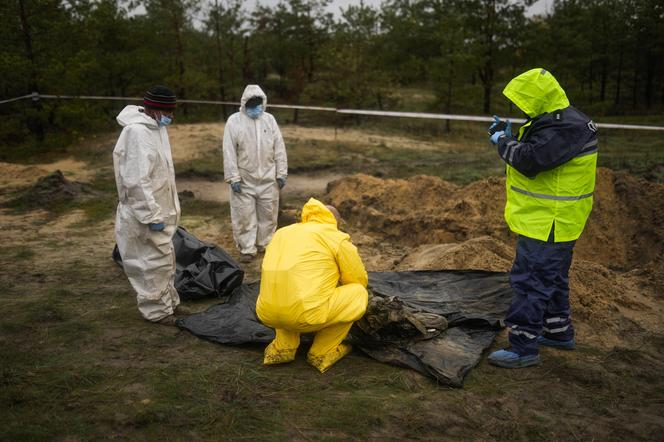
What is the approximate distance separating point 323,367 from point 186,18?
1645 centimetres

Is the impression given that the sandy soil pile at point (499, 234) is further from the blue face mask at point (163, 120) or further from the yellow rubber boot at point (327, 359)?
the blue face mask at point (163, 120)

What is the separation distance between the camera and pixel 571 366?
3631mm

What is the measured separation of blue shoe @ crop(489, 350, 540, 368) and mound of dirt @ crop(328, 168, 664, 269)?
3.06 meters

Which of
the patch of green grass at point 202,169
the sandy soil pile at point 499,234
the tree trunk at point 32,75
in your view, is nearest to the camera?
the sandy soil pile at point 499,234

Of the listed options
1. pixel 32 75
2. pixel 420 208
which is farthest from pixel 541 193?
pixel 32 75

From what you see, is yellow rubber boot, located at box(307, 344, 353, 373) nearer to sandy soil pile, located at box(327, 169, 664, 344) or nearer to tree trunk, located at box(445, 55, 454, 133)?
sandy soil pile, located at box(327, 169, 664, 344)

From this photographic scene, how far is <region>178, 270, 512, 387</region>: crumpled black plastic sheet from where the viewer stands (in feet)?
11.9

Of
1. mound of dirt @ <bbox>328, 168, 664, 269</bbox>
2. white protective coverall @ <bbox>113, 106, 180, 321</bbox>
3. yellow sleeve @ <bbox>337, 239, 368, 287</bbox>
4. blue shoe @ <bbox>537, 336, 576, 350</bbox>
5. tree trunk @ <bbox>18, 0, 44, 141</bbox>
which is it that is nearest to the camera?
yellow sleeve @ <bbox>337, 239, 368, 287</bbox>

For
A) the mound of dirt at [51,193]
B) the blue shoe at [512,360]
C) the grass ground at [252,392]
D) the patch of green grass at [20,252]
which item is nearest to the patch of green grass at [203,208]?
the mound of dirt at [51,193]

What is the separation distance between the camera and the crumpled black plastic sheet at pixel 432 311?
361 centimetres

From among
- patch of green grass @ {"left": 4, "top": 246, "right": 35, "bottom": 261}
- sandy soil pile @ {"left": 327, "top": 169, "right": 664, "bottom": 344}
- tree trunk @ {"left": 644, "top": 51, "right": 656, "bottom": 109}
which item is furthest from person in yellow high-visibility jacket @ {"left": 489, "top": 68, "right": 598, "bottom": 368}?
tree trunk @ {"left": 644, "top": 51, "right": 656, "bottom": 109}

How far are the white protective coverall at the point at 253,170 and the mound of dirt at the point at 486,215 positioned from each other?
1688 millimetres

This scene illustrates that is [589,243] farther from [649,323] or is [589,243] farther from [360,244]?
[360,244]

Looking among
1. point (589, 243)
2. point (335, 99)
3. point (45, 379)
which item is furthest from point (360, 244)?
point (335, 99)
